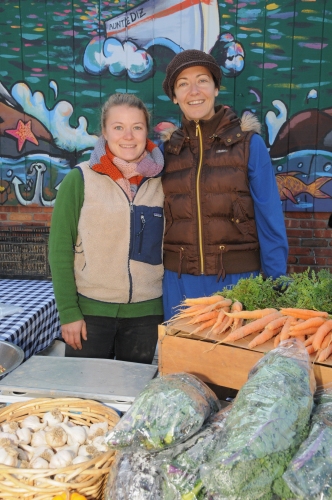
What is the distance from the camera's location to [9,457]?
1247 millimetres

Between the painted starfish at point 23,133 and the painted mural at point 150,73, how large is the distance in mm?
11

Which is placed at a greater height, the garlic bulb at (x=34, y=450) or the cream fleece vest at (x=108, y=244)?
the cream fleece vest at (x=108, y=244)

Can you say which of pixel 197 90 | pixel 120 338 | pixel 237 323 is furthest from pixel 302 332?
pixel 197 90

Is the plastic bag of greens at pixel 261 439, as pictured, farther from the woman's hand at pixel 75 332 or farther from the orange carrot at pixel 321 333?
the woman's hand at pixel 75 332

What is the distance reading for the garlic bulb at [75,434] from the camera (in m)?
1.37

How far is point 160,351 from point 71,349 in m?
0.85

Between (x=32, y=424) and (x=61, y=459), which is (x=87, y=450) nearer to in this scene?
(x=61, y=459)

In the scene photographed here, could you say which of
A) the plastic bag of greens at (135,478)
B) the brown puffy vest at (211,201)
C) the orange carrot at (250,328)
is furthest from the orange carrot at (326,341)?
the brown puffy vest at (211,201)

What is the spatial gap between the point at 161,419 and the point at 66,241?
144 cm

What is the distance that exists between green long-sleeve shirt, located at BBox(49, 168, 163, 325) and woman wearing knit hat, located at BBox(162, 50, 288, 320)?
328 millimetres

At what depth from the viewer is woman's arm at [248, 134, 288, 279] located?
7.63ft

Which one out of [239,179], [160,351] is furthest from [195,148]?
[160,351]

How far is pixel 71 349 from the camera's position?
2389mm

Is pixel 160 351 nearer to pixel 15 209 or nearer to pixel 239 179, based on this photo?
pixel 239 179
